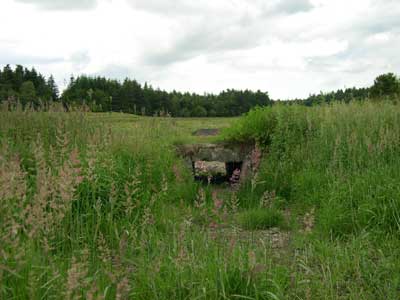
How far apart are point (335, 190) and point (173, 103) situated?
53.8m

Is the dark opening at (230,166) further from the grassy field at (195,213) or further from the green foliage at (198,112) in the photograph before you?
the green foliage at (198,112)

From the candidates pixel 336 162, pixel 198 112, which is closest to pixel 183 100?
pixel 198 112

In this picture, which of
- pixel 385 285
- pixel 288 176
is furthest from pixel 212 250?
pixel 288 176

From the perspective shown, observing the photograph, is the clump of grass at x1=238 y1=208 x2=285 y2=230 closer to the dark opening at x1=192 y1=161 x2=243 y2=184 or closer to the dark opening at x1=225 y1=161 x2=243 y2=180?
the dark opening at x1=192 y1=161 x2=243 y2=184

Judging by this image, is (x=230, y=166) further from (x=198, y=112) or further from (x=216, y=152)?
(x=198, y=112)

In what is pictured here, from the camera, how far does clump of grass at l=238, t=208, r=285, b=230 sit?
4286mm

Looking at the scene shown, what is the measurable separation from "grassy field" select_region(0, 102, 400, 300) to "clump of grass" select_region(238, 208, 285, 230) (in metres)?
0.02

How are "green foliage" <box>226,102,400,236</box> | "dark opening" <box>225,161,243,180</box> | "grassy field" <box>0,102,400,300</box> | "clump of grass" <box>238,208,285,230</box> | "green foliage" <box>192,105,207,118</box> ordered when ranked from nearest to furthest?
"grassy field" <box>0,102,400,300</box>, "green foliage" <box>226,102,400,236</box>, "clump of grass" <box>238,208,285,230</box>, "dark opening" <box>225,161,243,180</box>, "green foliage" <box>192,105,207,118</box>

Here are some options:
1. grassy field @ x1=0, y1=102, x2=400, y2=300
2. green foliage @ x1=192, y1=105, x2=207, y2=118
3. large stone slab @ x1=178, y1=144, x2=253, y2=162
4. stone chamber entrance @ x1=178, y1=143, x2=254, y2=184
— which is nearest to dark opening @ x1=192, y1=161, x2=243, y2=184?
stone chamber entrance @ x1=178, y1=143, x2=254, y2=184

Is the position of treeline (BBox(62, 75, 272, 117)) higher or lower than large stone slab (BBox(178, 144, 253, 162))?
higher

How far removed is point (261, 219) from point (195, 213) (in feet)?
2.62

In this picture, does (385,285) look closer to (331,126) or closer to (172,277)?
(172,277)

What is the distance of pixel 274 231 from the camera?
425 centimetres

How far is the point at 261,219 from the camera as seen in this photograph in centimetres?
436
